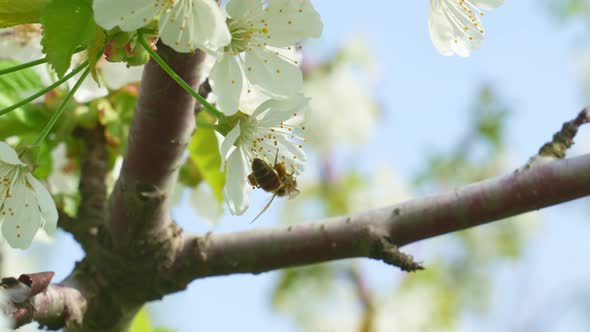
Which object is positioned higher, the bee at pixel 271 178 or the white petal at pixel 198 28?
the white petal at pixel 198 28

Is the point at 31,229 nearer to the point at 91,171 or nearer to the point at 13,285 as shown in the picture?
the point at 13,285

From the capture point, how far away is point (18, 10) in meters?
0.94

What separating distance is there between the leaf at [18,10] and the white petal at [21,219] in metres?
0.24

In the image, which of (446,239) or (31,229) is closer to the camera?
(31,229)

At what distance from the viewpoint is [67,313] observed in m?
1.27

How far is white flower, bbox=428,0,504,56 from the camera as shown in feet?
3.48

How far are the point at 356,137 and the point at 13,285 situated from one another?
4145mm

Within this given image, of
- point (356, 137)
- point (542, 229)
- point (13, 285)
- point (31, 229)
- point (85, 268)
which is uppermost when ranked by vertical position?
point (31, 229)

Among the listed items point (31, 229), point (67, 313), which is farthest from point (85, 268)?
point (31, 229)

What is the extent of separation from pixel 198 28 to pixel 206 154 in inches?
28.4

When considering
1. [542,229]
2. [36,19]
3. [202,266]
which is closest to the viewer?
[36,19]

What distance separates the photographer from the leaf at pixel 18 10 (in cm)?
93

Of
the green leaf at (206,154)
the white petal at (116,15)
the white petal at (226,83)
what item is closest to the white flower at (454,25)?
the white petal at (226,83)

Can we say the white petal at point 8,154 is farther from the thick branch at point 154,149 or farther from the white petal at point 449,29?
the white petal at point 449,29
